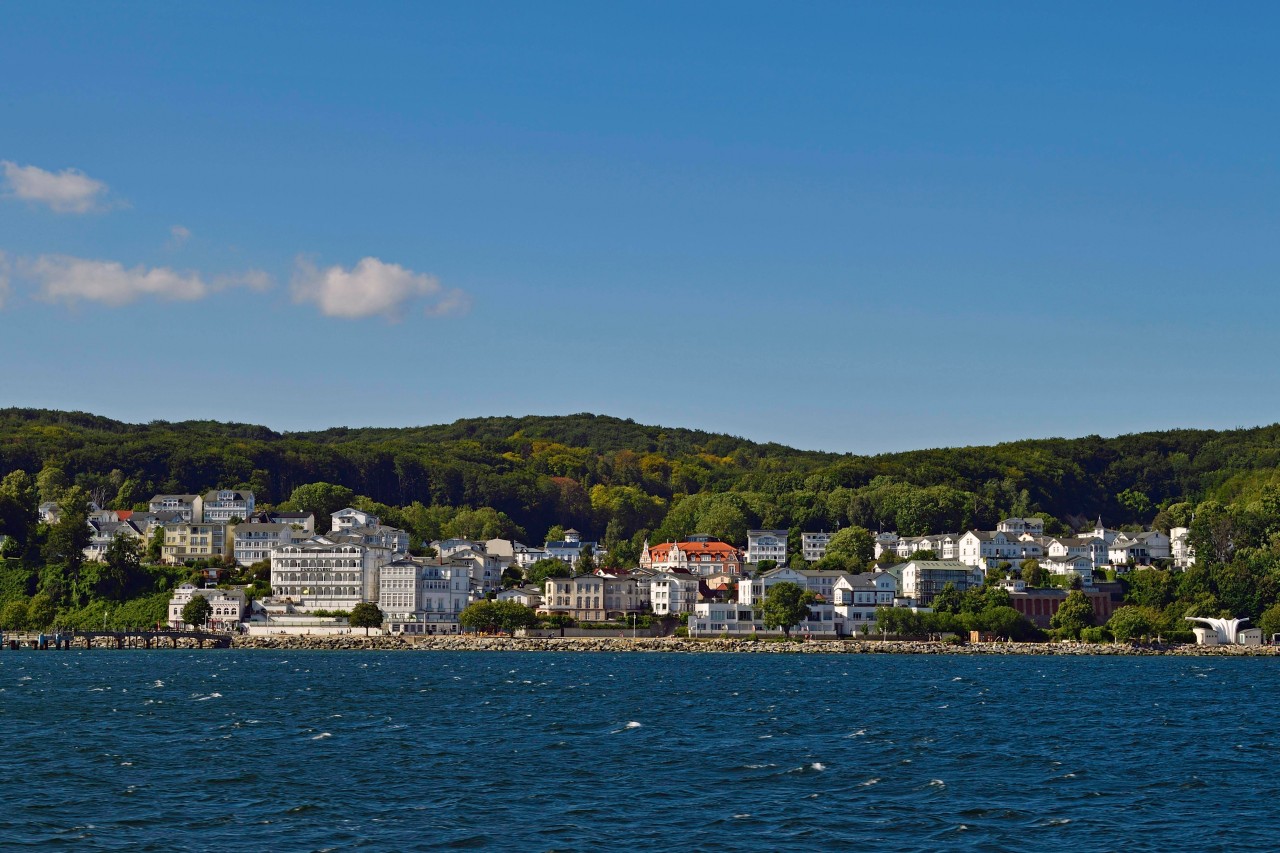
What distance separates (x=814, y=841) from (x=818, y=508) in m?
140

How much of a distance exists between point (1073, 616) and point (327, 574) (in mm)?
58182

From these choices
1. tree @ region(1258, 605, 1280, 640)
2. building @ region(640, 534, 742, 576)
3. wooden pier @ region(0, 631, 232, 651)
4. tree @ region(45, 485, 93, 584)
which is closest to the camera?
tree @ region(1258, 605, 1280, 640)

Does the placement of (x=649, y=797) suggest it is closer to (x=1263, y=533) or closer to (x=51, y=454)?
(x=1263, y=533)

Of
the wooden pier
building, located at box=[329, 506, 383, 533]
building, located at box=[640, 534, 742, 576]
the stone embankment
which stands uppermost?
building, located at box=[329, 506, 383, 533]

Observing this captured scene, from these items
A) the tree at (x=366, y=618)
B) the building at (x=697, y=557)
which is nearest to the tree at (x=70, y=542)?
the tree at (x=366, y=618)

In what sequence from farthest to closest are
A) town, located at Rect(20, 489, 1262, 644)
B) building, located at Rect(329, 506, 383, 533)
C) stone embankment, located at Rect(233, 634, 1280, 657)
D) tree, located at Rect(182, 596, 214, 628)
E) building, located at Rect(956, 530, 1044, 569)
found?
building, located at Rect(329, 506, 383, 533)
building, located at Rect(956, 530, 1044, 569)
tree, located at Rect(182, 596, 214, 628)
town, located at Rect(20, 489, 1262, 644)
stone embankment, located at Rect(233, 634, 1280, 657)

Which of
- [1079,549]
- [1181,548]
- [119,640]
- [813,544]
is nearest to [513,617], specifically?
[119,640]

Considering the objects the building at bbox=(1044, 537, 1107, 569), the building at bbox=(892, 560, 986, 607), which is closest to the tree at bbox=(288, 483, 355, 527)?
the building at bbox=(892, 560, 986, 607)

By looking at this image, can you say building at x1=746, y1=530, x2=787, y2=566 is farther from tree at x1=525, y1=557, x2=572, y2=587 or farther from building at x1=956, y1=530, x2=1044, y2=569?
tree at x1=525, y1=557, x2=572, y2=587

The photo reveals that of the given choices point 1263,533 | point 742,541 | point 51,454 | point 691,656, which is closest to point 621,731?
point 691,656

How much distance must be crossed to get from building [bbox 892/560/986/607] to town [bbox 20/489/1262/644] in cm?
11

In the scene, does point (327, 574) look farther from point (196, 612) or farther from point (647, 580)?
point (647, 580)

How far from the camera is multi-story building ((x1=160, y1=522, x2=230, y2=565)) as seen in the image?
149250mm

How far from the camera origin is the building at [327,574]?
431ft
